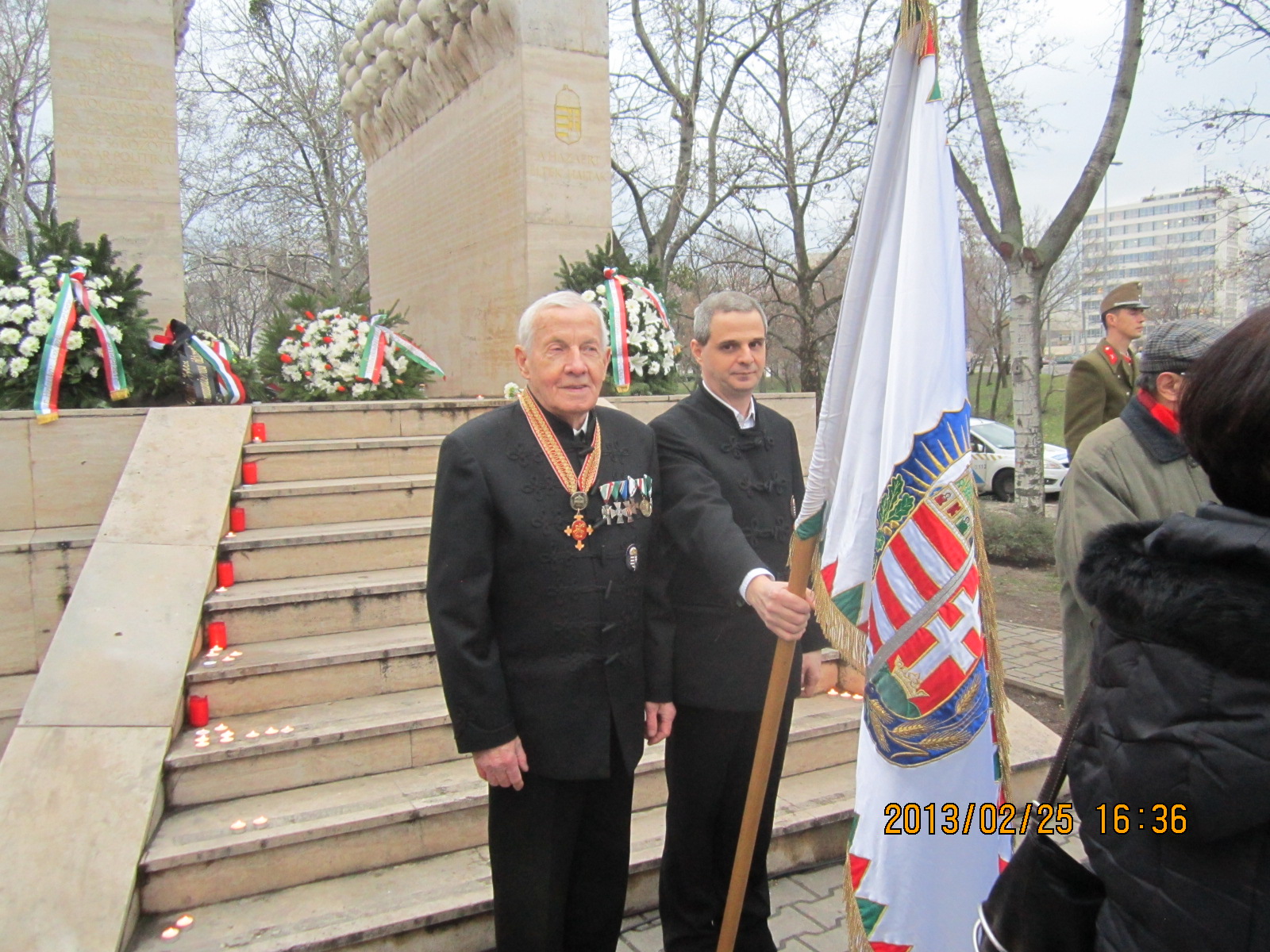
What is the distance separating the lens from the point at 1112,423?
9.46ft

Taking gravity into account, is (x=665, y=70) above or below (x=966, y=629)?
above

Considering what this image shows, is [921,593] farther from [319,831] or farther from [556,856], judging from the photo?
[319,831]

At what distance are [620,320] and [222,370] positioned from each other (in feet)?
9.30

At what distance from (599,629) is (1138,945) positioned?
1.43 metres

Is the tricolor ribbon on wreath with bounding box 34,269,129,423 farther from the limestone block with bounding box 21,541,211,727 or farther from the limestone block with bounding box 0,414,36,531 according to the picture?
the limestone block with bounding box 21,541,211,727

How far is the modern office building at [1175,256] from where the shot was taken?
1644 cm

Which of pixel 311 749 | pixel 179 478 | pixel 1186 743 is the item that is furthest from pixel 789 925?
pixel 179 478

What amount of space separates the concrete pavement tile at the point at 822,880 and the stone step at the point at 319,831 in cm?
66

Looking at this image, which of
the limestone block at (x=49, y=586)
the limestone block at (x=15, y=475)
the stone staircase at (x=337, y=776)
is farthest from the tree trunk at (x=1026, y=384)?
the limestone block at (x=15, y=475)

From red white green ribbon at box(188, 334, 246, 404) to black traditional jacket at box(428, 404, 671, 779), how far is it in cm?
452

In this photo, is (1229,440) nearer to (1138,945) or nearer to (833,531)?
(1138,945)

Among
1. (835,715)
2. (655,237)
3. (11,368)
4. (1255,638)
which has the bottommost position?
(835,715)

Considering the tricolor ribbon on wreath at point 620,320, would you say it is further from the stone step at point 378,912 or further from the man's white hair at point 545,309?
the man's white hair at point 545,309

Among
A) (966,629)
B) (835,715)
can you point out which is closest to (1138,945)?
(966,629)
